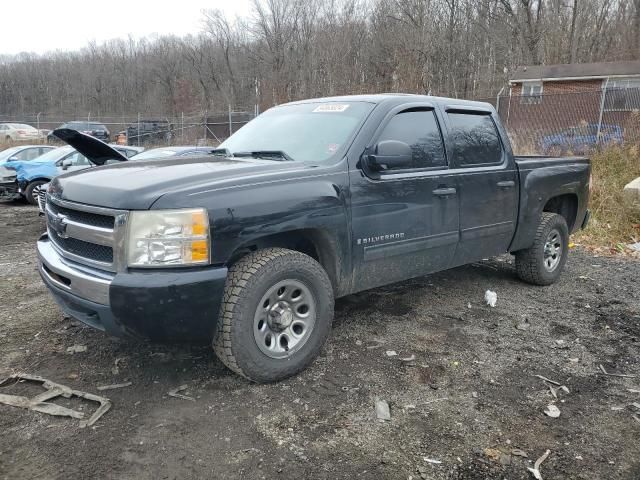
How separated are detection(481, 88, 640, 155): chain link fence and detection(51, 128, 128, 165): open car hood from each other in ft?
38.6

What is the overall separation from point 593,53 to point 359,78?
16.1 meters

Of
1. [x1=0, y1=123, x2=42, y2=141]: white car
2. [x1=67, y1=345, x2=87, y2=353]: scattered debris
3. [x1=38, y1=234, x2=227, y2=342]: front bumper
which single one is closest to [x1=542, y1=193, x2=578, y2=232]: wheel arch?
[x1=38, y1=234, x2=227, y2=342]: front bumper

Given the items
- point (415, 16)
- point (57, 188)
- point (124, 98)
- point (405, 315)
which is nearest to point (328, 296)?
point (405, 315)

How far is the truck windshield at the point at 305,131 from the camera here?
377cm

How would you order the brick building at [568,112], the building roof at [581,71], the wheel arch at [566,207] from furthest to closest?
the building roof at [581,71] → the brick building at [568,112] → the wheel arch at [566,207]

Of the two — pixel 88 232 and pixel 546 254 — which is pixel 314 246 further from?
pixel 546 254

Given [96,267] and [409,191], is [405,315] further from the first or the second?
Answer: [96,267]

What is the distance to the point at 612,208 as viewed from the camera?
29.5ft

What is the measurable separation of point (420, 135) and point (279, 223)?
1.68m

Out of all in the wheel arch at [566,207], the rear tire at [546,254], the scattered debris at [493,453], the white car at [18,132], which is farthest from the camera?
the white car at [18,132]

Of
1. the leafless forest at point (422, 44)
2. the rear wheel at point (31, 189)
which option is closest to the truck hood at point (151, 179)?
the rear wheel at point (31, 189)

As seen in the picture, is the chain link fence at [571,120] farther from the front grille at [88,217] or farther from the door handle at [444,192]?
the front grille at [88,217]

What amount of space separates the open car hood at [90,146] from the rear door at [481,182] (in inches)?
110

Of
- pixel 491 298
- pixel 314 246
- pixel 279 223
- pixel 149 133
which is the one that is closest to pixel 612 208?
pixel 491 298
